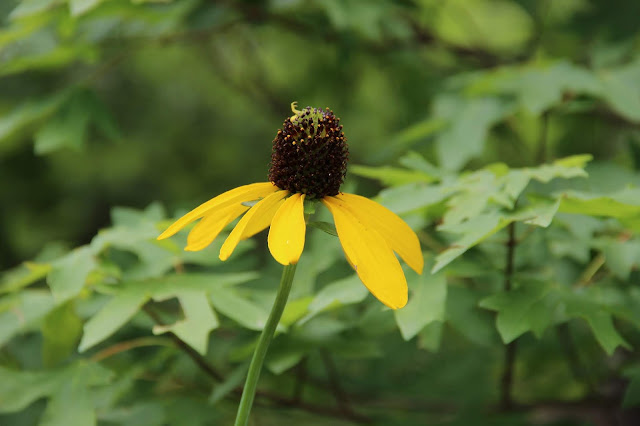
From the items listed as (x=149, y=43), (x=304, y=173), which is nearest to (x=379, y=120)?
(x=149, y=43)

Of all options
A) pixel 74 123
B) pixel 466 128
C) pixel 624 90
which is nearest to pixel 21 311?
pixel 74 123

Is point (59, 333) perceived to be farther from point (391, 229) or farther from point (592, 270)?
point (592, 270)

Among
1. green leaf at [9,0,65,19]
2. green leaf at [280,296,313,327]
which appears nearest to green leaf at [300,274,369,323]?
green leaf at [280,296,313,327]

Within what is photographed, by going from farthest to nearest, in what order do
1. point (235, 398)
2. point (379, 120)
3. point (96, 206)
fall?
1. point (96, 206)
2. point (379, 120)
3. point (235, 398)

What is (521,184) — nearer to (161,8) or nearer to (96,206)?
(161,8)

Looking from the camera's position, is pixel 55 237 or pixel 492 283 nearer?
pixel 492 283

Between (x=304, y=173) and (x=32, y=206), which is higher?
(x=304, y=173)

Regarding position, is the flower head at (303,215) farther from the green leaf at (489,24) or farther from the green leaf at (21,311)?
the green leaf at (489,24)
